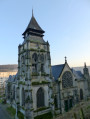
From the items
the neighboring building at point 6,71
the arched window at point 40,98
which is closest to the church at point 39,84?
the arched window at point 40,98

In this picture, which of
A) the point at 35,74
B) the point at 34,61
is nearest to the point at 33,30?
the point at 34,61

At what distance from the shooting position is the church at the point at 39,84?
19797 millimetres

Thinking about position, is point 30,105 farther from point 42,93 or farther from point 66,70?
point 66,70

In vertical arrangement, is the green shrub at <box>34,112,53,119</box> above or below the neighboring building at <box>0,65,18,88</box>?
below

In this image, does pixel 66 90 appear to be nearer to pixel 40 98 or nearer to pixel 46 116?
pixel 40 98

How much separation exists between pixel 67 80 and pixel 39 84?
1022 cm

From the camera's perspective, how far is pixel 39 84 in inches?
822

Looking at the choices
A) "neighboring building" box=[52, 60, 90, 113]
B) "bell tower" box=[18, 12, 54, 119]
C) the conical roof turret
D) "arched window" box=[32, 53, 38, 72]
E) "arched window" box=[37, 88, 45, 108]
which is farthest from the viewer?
"neighboring building" box=[52, 60, 90, 113]

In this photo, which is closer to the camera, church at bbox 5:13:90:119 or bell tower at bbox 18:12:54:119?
bell tower at bbox 18:12:54:119

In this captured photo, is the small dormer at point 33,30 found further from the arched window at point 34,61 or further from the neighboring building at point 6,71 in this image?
the neighboring building at point 6,71

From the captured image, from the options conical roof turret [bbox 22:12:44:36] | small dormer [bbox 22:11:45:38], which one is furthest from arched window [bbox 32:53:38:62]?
conical roof turret [bbox 22:12:44:36]

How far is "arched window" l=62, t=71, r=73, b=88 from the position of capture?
1024 inches

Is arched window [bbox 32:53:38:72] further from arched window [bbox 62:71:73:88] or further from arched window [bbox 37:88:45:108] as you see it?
arched window [bbox 62:71:73:88]

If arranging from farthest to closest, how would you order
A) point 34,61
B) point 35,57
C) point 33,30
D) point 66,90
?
point 66,90
point 33,30
point 35,57
point 34,61
